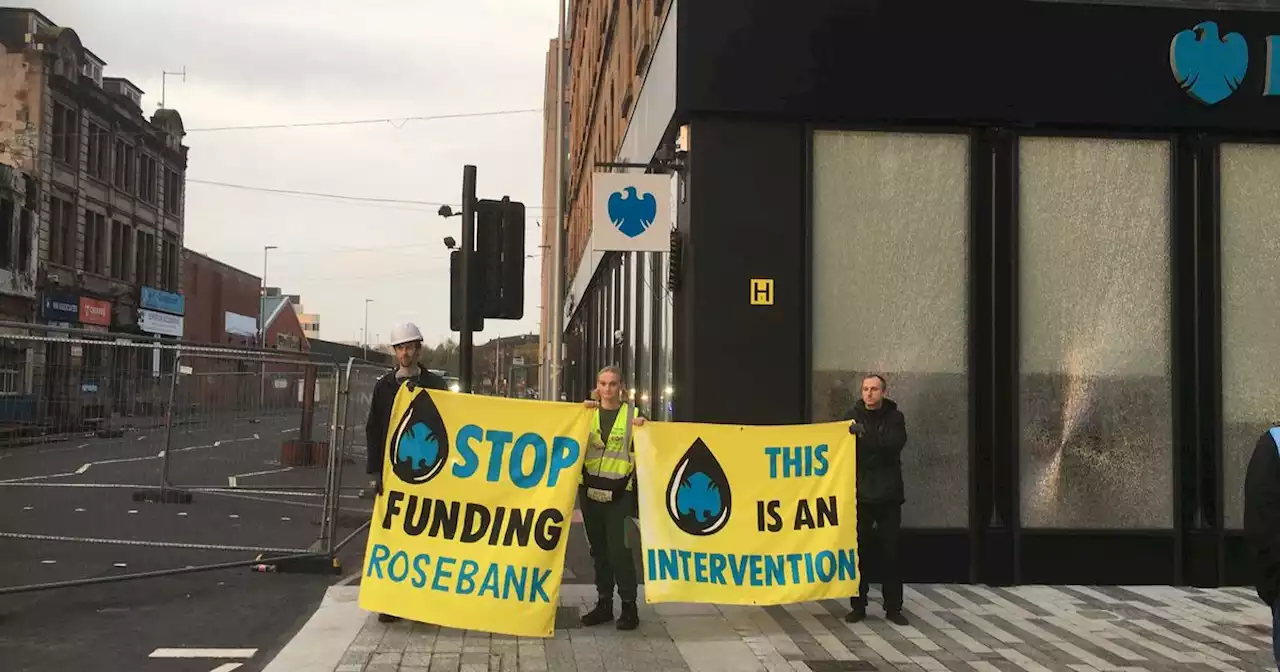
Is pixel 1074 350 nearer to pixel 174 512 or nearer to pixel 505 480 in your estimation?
pixel 505 480

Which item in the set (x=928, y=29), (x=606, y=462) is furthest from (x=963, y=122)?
(x=606, y=462)

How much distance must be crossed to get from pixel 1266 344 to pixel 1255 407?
578 mm

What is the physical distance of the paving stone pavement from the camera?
20.7 ft

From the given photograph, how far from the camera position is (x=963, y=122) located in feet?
30.1

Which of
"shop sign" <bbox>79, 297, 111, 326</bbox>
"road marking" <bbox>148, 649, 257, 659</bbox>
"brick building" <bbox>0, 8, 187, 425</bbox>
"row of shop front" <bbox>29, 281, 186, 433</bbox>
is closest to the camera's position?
"road marking" <bbox>148, 649, 257, 659</bbox>

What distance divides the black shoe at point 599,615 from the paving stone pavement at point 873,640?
0.07m

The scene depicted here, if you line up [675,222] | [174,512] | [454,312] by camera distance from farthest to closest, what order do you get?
1. [174,512]
2. [675,222]
3. [454,312]

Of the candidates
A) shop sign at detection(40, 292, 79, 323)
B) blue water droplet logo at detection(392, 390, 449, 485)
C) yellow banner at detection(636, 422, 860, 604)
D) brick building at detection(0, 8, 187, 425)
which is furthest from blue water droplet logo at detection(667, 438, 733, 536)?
shop sign at detection(40, 292, 79, 323)

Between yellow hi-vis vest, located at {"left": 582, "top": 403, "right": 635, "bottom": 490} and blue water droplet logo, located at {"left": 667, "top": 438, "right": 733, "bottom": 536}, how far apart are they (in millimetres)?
355

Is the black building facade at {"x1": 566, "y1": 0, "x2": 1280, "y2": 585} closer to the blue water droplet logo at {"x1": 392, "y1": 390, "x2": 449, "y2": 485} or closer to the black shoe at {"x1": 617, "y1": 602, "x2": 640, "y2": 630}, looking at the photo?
the black shoe at {"x1": 617, "y1": 602, "x2": 640, "y2": 630}

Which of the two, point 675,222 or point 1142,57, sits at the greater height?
point 1142,57

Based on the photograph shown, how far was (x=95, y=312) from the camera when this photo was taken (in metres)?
46.6

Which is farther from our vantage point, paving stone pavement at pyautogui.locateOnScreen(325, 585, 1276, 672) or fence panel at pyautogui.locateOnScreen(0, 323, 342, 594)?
fence panel at pyautogui.locateOnScreen(0, 323, 342, 594)

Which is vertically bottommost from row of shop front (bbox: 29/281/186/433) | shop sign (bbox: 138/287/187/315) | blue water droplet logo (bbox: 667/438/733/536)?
blue water droplet logo (bbox: 667/438/733/536)
